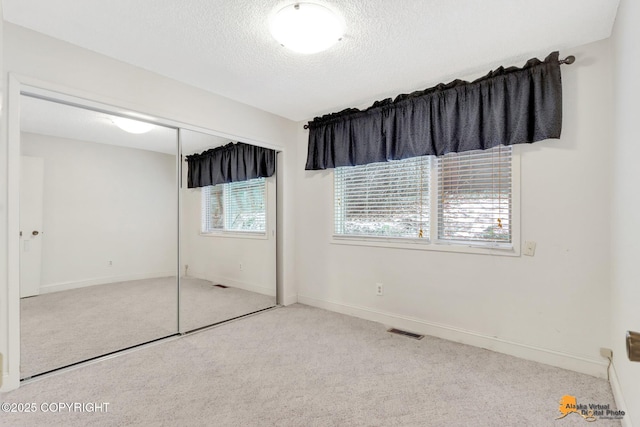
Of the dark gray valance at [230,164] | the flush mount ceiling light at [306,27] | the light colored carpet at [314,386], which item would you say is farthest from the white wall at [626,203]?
the dark gray valance at [230,164]

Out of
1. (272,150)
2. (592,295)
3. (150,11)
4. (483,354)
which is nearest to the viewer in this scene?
(150,11)

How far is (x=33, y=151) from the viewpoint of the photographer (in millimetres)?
2422

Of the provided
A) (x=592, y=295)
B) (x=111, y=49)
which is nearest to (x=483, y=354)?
(x=592, y=295)

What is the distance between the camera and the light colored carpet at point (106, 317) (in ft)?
8.19

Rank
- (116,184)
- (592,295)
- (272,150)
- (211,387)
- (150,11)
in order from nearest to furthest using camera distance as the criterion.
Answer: (150,11), (211,387), (592,295), (116,184), (272,150)

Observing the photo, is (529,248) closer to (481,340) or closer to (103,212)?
(481,340)

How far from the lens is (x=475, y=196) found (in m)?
2.89

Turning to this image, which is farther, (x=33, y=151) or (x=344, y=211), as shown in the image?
(x=344, y=211)

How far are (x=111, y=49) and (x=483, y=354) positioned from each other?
3.71m

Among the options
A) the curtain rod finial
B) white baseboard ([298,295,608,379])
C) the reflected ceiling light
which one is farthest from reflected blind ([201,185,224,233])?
the curtain rod finial

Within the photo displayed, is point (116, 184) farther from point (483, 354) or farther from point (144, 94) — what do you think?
point (483, 354)

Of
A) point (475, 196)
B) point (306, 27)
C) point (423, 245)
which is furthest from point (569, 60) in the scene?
point (306, 27)

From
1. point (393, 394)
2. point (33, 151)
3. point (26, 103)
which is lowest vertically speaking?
point (393, 394)

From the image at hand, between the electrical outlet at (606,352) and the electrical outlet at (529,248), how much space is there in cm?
75
